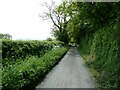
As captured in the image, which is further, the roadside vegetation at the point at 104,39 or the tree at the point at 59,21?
the tree at the point at 59,21

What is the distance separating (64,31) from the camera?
53.6m

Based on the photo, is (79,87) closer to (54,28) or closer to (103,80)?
(103,80)

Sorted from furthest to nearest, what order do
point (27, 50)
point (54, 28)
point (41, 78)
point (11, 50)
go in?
point (54, 28)
point (27, 50)
point (11, 50)
point (41, 78)

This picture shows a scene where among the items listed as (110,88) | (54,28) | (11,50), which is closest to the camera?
(110,88)

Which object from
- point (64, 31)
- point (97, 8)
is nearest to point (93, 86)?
point (97, 8)

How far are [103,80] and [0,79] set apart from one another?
439cm

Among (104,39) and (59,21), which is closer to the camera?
(104,39)

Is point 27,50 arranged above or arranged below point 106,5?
below

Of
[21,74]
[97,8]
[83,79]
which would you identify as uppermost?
[97,8]

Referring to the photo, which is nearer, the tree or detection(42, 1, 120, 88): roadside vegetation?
detection(42, 1, 120, 88): roadside vegetation

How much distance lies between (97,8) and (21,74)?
7891 millimetres

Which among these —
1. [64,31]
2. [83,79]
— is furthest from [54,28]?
[83,79]

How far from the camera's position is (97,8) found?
1405 centimetres

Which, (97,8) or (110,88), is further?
(97,8)
